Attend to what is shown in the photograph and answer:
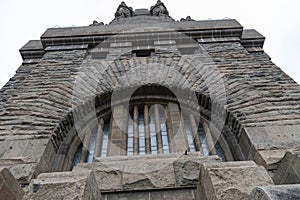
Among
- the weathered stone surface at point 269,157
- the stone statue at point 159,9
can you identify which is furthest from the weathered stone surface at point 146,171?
the stone statue at point 159,9

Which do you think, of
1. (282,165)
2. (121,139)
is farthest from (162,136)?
(282,165)

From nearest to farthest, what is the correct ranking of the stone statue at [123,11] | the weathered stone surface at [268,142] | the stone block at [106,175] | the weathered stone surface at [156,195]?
the weathered stone surface at [156,195] → the stone block at [106,175] → the weathered stone surface at [268,142] → the stone statue at [123,11]

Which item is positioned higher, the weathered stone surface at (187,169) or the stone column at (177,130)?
the stone column at (177,130)

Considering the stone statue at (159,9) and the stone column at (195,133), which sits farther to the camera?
the stone statue at (159,9)

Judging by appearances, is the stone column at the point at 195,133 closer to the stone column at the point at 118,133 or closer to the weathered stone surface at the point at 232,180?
the stone column at the point at 118,133

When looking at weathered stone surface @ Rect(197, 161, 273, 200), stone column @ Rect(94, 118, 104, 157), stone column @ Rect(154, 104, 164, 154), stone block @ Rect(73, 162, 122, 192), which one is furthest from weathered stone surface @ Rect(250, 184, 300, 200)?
stone column @ Rect(94, 118, 104, 157)

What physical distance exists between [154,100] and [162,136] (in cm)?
125

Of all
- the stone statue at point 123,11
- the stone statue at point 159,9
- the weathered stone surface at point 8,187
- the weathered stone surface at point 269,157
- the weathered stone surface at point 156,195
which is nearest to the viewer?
the weathered stone surface at point 8,187

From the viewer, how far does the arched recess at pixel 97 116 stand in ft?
16.2

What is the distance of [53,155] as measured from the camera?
4.65 meters

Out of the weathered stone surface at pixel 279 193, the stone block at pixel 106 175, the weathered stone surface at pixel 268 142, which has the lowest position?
the weathered stone surface at pixel 279 193

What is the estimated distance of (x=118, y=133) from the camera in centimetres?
541

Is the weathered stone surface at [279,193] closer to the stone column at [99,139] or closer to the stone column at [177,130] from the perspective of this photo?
the stone column at [177,130]

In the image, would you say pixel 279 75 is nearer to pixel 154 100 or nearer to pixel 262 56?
pixel 262 56
